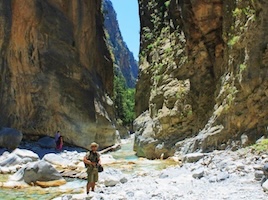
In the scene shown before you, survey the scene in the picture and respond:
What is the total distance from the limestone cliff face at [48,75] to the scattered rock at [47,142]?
0.52 m

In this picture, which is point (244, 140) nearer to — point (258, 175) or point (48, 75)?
point (258, 175)

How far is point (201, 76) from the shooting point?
17.5 metres

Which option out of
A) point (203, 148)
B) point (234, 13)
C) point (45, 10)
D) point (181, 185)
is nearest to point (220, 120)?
point (203, 148)

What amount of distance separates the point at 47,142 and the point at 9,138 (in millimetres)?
3229

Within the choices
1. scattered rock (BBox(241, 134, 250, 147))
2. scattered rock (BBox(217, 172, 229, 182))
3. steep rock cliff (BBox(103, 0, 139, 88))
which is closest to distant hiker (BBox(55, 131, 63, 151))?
scattered rock (BBox(241, 134, 250, 147))

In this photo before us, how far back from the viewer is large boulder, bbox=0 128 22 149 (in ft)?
57.8

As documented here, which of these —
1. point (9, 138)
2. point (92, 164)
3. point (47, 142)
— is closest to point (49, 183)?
point (92, 164)

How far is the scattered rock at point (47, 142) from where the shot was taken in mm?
20500

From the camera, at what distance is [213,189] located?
293 inches

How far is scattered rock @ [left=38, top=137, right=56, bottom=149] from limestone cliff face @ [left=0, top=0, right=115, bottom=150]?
1.71 feet

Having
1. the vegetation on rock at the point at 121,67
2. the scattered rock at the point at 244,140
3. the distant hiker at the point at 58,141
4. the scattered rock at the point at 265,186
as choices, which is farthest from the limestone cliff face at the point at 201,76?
the vegetation on rock at the point at 121,67

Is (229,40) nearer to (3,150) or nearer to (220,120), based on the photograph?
(220,120)

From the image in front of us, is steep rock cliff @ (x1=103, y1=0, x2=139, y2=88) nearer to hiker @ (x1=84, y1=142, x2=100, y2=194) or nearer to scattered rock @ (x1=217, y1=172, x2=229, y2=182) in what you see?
scattered rock @ (x1=217, y1=172, x2=229, y2=182)

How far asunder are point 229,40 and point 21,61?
12.4 metres
